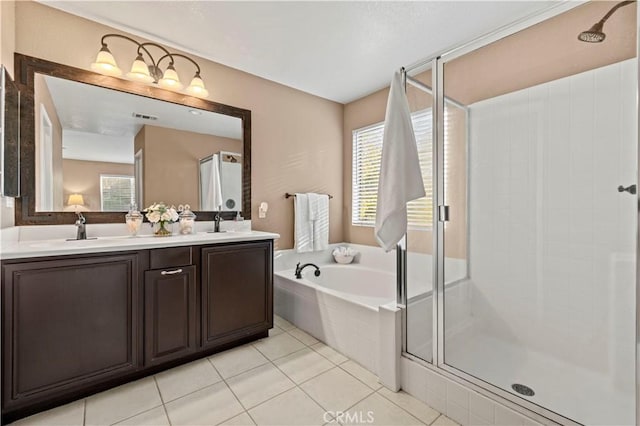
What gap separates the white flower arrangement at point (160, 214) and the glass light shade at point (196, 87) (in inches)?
40.8

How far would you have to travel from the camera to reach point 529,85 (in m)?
2.12

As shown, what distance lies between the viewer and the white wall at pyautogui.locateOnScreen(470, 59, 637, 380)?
1.69 m

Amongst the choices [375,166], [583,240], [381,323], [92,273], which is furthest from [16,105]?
[583,240]

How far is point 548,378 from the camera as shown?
5.67 feet

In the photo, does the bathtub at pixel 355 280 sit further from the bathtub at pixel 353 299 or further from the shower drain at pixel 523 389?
the shower drain at pixel 523 389

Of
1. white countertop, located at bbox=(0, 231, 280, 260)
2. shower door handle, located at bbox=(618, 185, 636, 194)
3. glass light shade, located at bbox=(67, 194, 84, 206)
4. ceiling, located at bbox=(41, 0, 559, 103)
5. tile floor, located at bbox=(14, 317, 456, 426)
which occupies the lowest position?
tile floor, located at bbox=(14, 317, 456, 426)

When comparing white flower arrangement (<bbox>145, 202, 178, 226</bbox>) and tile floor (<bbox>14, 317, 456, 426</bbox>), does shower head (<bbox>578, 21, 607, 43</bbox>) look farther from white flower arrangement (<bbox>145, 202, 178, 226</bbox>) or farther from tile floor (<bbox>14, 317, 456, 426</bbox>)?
white flower arrangement (<bbox>145, 202, 178, 226</bbox>)

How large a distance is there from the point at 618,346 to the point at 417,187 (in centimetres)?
152

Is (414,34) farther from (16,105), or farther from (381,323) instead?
(16,105)

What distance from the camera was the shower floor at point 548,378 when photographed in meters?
1.42

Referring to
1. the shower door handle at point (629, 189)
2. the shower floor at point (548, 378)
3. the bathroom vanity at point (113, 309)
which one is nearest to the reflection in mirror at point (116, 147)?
the bathroom vanity at point (113, 309)

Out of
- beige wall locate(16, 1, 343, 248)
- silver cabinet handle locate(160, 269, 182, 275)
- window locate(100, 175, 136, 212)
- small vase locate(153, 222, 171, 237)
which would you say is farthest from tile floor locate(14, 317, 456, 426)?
beige wall locate(16, 1, 343, 248)

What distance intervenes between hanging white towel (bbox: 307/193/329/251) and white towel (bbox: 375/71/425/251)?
1.67 m

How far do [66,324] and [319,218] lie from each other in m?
2.36
